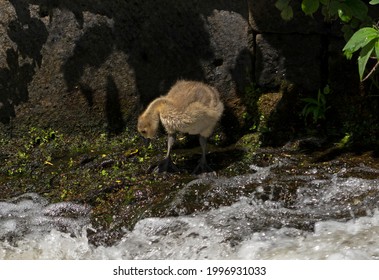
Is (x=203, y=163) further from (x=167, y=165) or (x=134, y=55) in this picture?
(x=134, y=55)

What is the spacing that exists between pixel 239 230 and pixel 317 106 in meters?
2.09

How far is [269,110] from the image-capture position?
8.03 m

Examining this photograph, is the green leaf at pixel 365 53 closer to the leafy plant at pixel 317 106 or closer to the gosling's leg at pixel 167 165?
the leafy plant at pixel 317 106

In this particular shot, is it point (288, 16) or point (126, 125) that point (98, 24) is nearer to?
point (126, 125)

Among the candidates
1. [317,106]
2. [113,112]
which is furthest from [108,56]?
[317,106]

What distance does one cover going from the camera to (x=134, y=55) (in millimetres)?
8156

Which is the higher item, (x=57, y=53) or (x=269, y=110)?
(x=57, y=53)

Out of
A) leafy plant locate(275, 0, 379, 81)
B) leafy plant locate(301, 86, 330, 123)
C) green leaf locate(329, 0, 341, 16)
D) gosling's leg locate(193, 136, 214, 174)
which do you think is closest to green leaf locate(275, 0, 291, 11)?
leafy plant locate(275, 0, 379, 81)

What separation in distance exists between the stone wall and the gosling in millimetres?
717

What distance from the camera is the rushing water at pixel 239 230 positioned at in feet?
19.7

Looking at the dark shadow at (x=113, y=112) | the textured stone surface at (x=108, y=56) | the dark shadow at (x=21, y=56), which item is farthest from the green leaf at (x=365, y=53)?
the dark shadow at (x=21, y=56)
